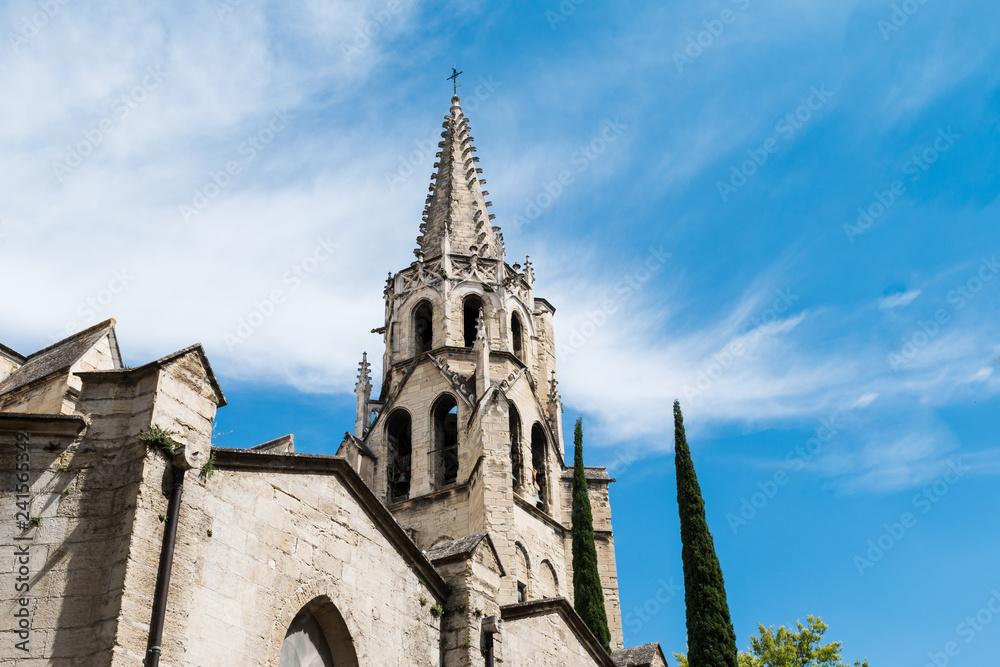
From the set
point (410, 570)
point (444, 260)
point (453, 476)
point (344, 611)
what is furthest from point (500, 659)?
point (444, 260)

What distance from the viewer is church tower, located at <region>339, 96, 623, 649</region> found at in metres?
28.1

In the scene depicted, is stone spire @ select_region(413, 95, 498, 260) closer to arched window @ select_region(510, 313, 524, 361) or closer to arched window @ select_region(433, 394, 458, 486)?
arched window @ select_region(510, 313, 524, 361)

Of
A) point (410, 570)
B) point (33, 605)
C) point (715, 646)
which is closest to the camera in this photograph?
point (33, 605)

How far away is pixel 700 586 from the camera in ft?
82.8

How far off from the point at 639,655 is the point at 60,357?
41.7 feet

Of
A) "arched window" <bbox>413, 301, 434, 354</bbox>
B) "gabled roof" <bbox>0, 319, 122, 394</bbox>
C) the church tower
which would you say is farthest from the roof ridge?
"arched window" <bbox>413, 301, 434, 354</bbox>

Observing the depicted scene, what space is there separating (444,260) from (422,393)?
5.52 metres

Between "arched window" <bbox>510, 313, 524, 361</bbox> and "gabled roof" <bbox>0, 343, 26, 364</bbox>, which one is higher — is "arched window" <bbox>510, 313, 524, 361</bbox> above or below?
above

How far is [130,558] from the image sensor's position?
9.55m

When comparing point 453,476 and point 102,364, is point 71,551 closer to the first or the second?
point 102,364

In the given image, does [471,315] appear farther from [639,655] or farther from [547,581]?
[639,655]

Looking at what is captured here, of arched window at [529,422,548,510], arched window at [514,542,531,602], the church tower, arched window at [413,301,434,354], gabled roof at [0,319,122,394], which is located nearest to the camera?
gabled roof at [0,319,122,394]

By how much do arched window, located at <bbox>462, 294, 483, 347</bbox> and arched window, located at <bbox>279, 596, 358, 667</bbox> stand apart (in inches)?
843

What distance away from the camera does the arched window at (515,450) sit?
29750mm
